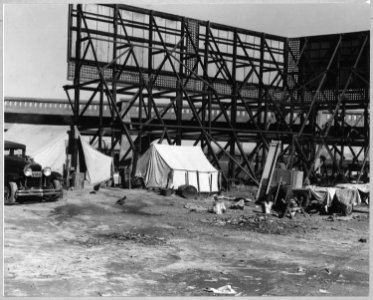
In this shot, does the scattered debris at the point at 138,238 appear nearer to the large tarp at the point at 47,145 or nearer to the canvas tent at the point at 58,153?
the canvas tent at the point at 58,153

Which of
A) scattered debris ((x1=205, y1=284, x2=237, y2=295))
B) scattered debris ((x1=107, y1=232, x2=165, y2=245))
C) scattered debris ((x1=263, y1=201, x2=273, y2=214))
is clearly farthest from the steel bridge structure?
scattered debris ((x1=205, y1=284, x2=237, y2=295))

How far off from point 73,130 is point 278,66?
1278 centimetres

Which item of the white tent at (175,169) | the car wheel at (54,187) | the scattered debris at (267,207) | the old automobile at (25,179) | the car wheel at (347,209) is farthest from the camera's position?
the white tent at (175,169)

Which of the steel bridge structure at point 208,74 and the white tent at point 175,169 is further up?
the steel bridge structure at point 208,74

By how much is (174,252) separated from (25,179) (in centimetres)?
731

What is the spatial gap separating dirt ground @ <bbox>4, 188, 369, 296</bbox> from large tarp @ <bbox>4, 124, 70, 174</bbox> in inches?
282

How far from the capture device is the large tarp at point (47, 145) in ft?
72.6

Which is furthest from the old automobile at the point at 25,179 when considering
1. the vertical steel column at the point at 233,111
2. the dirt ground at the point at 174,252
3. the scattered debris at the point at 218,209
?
the vertical steel column at the point at 233,111

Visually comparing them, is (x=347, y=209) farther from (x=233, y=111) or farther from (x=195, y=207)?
(x=233, y=111)

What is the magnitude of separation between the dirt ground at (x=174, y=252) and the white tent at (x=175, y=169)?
4765 millimetres

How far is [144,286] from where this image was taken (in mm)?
7586

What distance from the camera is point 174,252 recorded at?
32.0ft

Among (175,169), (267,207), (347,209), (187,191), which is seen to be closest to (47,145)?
(175,169)

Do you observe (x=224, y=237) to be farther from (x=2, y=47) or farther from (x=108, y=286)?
(x=2, y=47)
